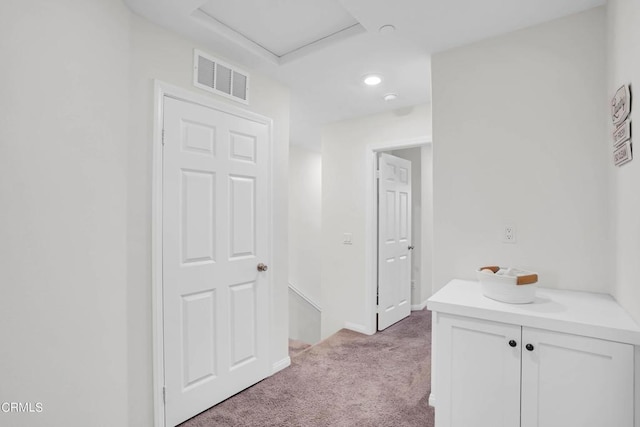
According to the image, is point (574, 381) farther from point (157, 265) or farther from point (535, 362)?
point (157, 265)

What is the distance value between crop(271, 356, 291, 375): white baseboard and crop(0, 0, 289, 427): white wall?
92 centimetres

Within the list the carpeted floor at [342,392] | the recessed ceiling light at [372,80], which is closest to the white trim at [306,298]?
the carpeted floor at [342,392]

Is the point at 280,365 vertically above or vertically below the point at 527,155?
below

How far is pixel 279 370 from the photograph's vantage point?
8.27ft

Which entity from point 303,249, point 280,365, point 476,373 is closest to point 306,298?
point 303,249

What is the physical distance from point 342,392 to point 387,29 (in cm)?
238

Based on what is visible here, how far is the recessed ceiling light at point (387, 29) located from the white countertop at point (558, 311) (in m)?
1.51

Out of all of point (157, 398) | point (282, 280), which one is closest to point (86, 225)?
point (157, 398)

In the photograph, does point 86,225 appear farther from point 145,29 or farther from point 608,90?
point 608,90

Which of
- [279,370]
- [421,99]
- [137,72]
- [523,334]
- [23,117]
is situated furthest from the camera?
[421,99]

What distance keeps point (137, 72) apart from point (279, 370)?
226 centimetres

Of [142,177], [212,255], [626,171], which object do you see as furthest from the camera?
[212,255]

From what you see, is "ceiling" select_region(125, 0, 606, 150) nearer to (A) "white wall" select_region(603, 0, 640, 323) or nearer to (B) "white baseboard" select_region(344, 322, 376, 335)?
(A) "white wall" select_region(603, 0, 640, 323)

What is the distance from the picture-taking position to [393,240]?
371 centimetres
